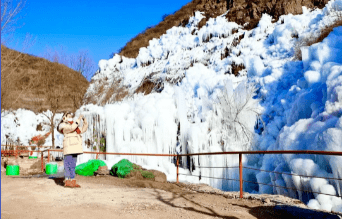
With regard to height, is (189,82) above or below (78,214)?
above

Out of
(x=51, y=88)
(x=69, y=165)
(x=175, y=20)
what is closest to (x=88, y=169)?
(x=69, y=165)

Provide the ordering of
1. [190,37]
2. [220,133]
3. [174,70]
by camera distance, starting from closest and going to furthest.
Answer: [220,133] → [174,70] → [190,37]

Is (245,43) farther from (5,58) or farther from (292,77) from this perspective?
(5,58)

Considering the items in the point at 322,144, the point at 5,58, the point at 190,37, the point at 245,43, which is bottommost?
the point at 322,144

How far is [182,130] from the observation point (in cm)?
1249

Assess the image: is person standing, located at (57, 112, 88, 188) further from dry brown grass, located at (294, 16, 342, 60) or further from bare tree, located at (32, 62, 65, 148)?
bare tree, located at (32, 62, 65, 148)

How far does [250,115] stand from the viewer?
38.1ft

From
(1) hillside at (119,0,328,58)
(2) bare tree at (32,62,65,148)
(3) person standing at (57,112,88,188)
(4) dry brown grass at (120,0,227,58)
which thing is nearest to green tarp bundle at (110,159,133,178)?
(3) person standing at (57,112,88,188)

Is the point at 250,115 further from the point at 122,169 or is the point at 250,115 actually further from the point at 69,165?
the point at 69,165

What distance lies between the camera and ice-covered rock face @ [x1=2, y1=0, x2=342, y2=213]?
7191 mm

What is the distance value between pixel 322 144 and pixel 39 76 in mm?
31741

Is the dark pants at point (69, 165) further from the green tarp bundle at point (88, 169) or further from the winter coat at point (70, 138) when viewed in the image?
the green tarp bundle at point (88, 169)

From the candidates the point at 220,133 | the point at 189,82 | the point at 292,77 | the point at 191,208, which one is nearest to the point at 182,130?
the point at 220,133

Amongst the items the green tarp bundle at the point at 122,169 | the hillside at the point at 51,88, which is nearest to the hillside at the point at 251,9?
the hillside at the point at 51,88
